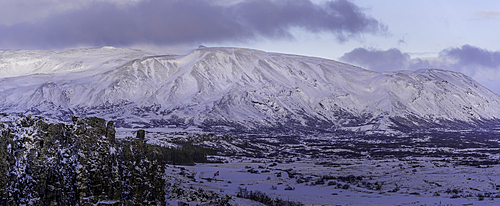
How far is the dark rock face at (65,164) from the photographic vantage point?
18.9m

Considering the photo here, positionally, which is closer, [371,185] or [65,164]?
[65,164]

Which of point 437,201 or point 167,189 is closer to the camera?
point 167,189

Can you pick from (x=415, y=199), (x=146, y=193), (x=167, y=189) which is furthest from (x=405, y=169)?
(x=146, y=193)

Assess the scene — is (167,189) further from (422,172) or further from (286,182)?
(422,172)

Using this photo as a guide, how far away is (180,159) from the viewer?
76875 mm

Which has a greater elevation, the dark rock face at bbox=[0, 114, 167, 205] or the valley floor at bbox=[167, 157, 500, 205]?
the dark rock face at bbox=[0, 114, 167, 205]

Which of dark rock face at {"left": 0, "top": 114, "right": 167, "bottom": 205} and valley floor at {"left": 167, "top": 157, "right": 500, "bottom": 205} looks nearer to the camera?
dark rock face at {"left": 0, "top": 114, "right": 167, "bottom": 205}

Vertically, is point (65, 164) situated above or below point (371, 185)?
above

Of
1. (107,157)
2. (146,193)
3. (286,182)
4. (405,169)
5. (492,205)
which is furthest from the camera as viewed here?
(405,169)

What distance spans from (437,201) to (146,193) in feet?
77.9

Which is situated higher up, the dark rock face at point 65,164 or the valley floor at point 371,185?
the dark rock face at point 65,164

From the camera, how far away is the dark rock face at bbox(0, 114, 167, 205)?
1888 centimetres

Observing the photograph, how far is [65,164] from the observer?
20734 mm

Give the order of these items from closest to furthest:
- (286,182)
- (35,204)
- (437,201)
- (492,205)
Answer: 1. (35,204)
2. (492,205)
3. (437,201)
4. (286,182)
